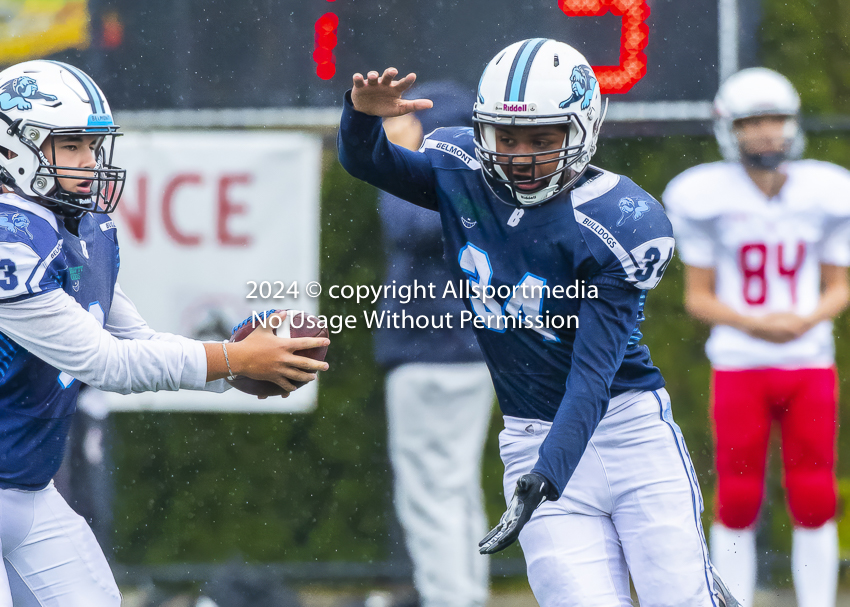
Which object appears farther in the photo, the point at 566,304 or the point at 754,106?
the point at 754,106

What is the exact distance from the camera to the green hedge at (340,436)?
3865 millimetres

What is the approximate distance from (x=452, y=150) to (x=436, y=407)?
4.08 feet

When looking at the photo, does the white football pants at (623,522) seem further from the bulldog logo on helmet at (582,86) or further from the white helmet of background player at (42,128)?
the white helmet of background player at (42,128)

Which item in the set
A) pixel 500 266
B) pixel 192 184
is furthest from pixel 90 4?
A: pixel 500 266

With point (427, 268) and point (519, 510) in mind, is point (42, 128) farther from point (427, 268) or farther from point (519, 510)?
point (427, 268)

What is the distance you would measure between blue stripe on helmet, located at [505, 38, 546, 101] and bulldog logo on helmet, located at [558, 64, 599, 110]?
96 mm

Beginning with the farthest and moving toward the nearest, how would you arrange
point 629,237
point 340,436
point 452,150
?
point 340,436, point 452,150, point 629,237

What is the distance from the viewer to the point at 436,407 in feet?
11.6

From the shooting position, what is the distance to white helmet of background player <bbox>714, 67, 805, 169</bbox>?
11.6 feet

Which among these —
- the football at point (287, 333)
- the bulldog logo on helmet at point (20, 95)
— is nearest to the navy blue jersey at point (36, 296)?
the bulldog logo on helmet at point (20, 95)

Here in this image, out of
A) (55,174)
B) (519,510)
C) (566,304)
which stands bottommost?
(519,510)

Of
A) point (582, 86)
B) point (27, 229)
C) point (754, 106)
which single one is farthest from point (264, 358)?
point (754, 106)

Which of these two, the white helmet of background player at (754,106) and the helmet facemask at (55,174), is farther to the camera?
the white helmet of background player at (754,106)

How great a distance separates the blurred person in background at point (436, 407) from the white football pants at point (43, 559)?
4.39ft
